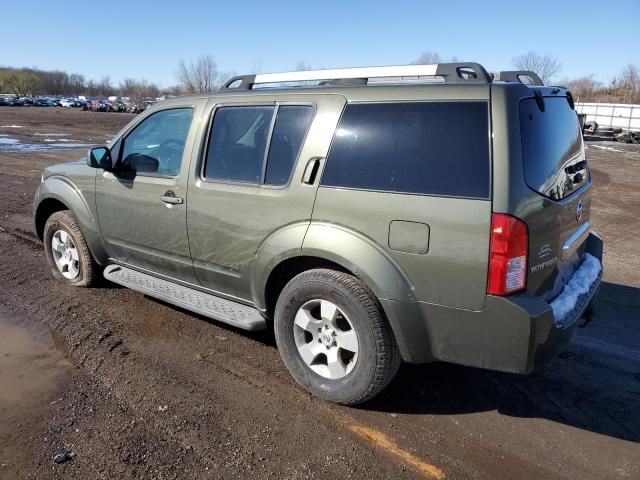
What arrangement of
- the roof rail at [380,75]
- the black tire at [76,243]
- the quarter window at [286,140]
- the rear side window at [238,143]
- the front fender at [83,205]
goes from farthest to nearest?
the black tire at [76,243] < the front fender at [83,205] < the rear side window at [238,143] < the quarter window at [286,140] < the roof rail at [380,75]

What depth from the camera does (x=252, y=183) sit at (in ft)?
11.6

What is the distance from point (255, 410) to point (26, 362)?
5.83ft

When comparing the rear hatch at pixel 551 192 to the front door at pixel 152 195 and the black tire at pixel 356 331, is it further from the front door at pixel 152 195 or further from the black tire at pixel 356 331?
the front door at pixel 152 195

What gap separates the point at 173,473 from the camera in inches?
102

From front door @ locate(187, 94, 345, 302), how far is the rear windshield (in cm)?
111

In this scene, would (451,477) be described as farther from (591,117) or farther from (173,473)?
(591,117)

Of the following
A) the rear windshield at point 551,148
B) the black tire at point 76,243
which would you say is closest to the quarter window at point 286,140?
the rear windshield at point 551,148

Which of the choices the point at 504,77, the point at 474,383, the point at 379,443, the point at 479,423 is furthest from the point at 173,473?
the point at 504,77

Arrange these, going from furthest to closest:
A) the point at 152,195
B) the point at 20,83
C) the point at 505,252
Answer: the point at 20,83 < the point at 152,195 < the point at 505,252

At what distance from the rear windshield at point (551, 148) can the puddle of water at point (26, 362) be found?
127 inches

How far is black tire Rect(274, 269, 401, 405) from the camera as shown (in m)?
2.98

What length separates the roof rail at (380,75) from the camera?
2973 mm

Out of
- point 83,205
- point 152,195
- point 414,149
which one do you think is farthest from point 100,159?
point 414,149

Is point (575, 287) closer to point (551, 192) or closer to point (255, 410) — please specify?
point (551, 192)
